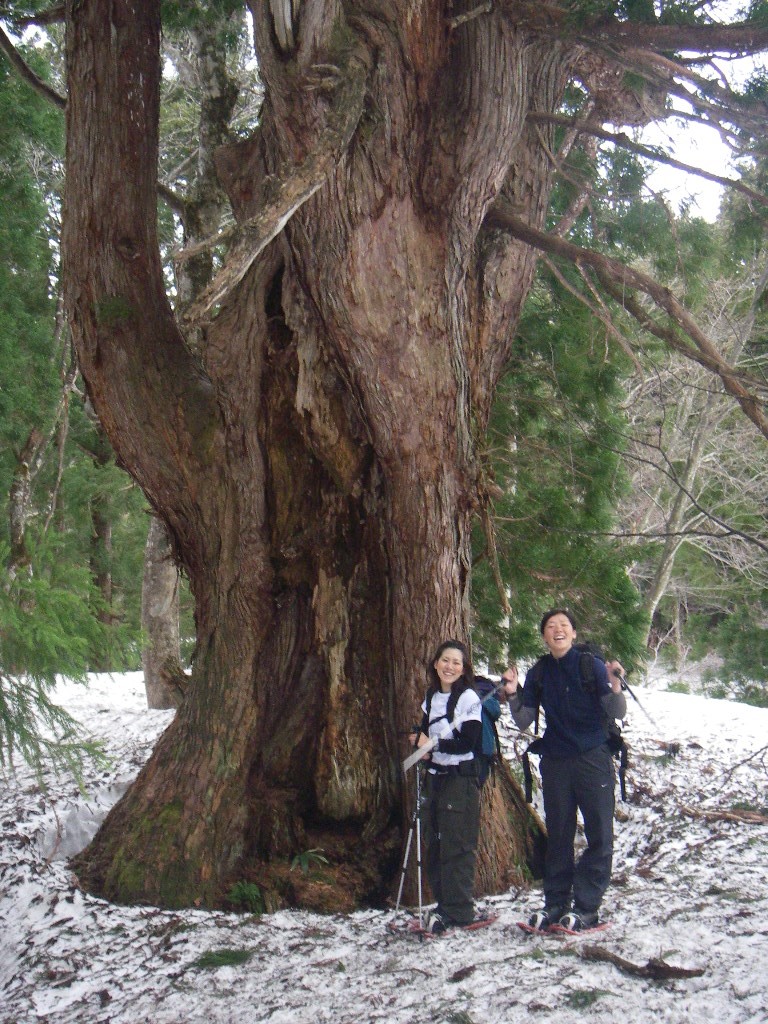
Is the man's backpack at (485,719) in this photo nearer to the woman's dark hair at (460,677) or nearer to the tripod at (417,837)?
the woman's dark hair at (460,677)

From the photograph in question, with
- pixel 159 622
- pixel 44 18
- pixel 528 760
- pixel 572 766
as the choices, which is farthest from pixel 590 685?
pixel 44 18

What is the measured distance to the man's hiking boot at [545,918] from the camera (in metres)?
4.13

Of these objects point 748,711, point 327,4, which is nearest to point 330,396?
point 327,4

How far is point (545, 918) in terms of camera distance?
415 cm

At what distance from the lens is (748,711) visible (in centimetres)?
879

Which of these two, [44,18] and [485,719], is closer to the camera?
[485,719]

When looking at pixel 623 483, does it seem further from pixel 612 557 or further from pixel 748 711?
pixel 748 711

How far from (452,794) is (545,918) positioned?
0.68 m

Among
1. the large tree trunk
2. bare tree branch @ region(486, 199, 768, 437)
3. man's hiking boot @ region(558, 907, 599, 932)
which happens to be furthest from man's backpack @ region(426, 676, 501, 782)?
bare tree branch @ region(486, 199, 768, 437)

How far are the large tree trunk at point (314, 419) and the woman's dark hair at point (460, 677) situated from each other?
1.16ft

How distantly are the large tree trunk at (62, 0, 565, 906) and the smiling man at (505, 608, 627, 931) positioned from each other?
775 millimetres

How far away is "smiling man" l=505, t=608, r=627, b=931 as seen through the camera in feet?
13.6

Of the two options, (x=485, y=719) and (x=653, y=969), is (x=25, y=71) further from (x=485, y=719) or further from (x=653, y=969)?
(x=653, y=969)

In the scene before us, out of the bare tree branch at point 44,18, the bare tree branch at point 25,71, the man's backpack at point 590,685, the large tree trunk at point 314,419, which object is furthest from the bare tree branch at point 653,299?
the bare tree branch at point 44,18
